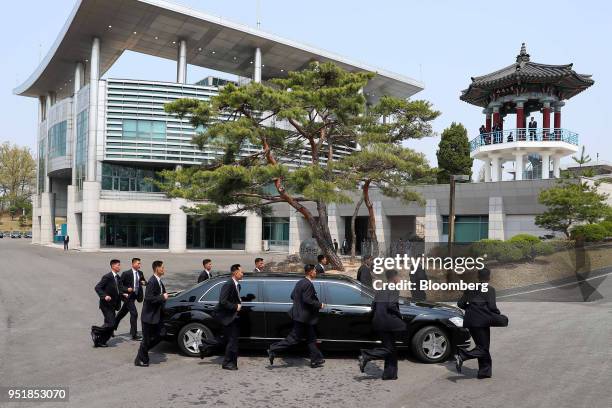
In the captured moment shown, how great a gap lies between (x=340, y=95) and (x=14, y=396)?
44.1 ft

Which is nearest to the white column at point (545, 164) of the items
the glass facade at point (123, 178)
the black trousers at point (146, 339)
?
the black trousers at point (146, 339)

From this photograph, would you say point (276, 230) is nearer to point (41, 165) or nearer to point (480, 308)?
point (41, 165)

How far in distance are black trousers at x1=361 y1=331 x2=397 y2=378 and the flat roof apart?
33428 mm

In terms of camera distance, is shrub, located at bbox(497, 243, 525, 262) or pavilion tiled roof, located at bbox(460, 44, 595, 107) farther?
pavilion tiled roof, located at bbox(460, 44, 595, 107)

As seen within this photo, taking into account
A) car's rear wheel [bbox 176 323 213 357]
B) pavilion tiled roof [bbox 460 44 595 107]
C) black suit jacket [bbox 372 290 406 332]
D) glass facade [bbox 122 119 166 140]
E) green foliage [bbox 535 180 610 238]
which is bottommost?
car's rear wheel [bbox 176 323 213 357]

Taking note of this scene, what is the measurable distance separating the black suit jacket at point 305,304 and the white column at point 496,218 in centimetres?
2444

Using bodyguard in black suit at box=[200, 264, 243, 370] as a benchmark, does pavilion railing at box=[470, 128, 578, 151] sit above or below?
above

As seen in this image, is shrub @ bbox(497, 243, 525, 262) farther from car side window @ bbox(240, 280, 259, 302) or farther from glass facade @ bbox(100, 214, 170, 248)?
glass facade @ bbox(100, 214, 170, 248)

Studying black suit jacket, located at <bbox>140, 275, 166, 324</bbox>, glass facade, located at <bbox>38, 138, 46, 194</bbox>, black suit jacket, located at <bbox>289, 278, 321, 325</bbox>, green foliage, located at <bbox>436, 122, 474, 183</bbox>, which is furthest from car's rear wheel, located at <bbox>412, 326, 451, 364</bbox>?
glass facade, located at <bbox>38, 138, 46, 194</bbox>

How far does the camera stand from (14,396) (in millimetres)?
6410

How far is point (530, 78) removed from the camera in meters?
30.4

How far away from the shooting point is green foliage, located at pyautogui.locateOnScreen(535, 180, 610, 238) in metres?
22.9

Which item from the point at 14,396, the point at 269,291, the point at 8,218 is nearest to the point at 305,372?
the point at 269,291

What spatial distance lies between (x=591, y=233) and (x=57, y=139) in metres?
49.1
